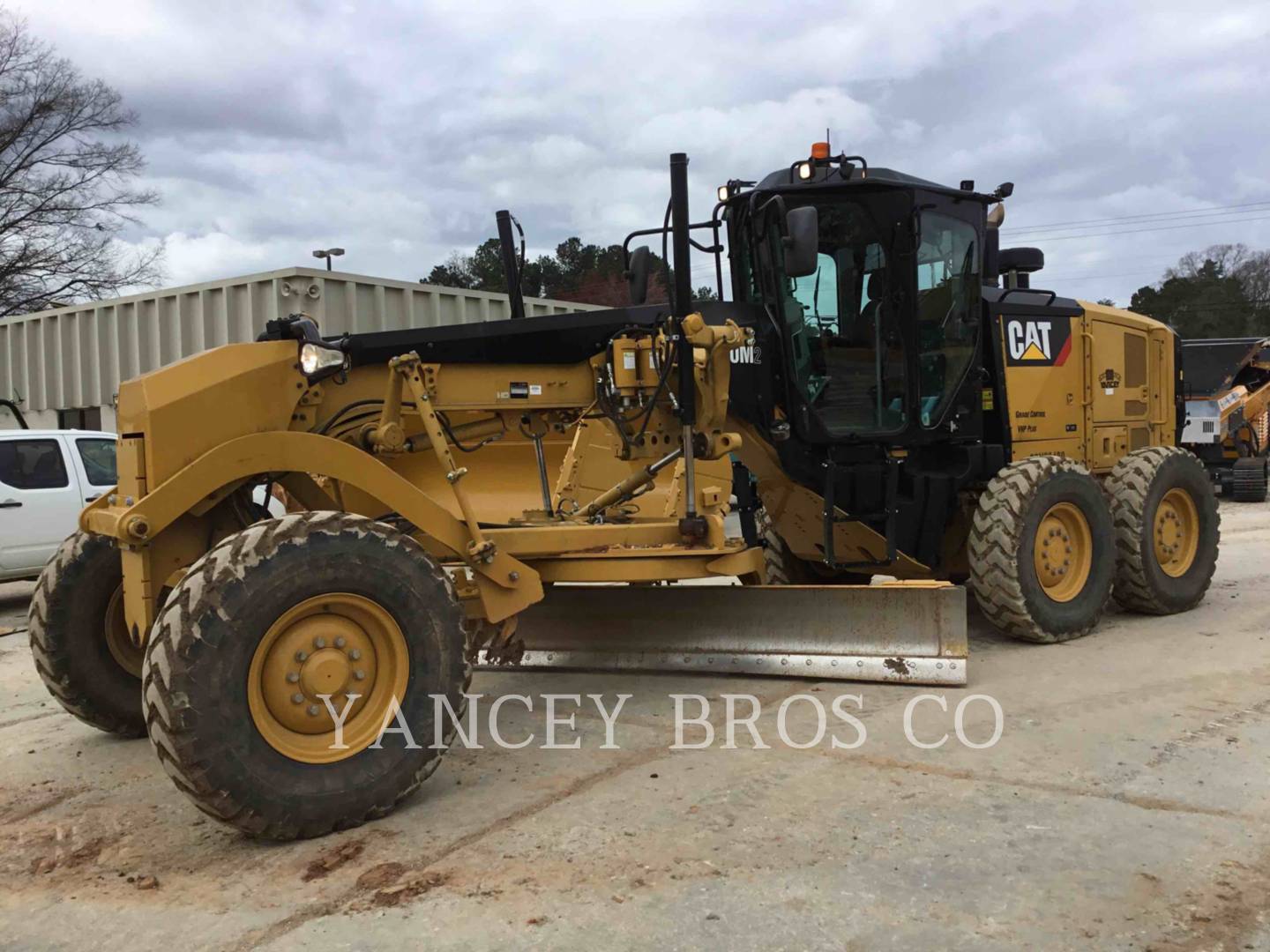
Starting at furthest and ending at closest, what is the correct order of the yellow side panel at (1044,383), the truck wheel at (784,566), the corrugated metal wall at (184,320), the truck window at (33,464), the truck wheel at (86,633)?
the corrugated metal wall at (184,320) < the truck window at (33,464) < the truck wheel at (784,566) < the yellow side panel at (1044,383) < the truck wheel at (86,633)

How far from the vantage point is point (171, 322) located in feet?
38.9

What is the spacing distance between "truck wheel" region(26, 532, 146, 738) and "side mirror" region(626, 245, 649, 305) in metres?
2.53

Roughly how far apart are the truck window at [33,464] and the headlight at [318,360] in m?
5.96

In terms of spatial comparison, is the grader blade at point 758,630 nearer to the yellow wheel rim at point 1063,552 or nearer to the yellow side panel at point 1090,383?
the yellow wheel rim at point 1063,552

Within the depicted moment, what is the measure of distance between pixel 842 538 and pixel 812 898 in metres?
3.66

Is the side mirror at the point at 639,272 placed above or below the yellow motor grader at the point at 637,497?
above

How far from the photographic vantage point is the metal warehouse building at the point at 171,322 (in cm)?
1039

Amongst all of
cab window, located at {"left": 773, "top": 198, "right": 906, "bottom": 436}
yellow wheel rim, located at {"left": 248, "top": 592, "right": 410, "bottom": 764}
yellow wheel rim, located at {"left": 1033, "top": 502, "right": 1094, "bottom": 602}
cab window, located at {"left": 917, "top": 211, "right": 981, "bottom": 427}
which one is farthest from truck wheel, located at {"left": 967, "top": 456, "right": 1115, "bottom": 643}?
yellow wheel rim, located at {"left": 248, "top": 592, "right": 410, "bottom": 764}

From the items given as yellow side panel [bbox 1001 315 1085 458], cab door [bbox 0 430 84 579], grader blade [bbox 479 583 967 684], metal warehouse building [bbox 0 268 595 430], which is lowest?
grader blade [bbox 479 583 967 684]

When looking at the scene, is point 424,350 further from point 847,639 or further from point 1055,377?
point 1055,377

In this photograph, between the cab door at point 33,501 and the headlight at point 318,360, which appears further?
the cab door at point 33,501

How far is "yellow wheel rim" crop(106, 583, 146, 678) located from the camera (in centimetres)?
468

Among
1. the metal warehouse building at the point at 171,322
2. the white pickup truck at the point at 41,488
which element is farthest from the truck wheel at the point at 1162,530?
the white pickup truck at the point at 41,488

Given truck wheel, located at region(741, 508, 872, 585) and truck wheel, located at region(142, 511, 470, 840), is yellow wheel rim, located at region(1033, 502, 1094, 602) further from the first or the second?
truck wheel, located at region(142, 511, 470, 840)
